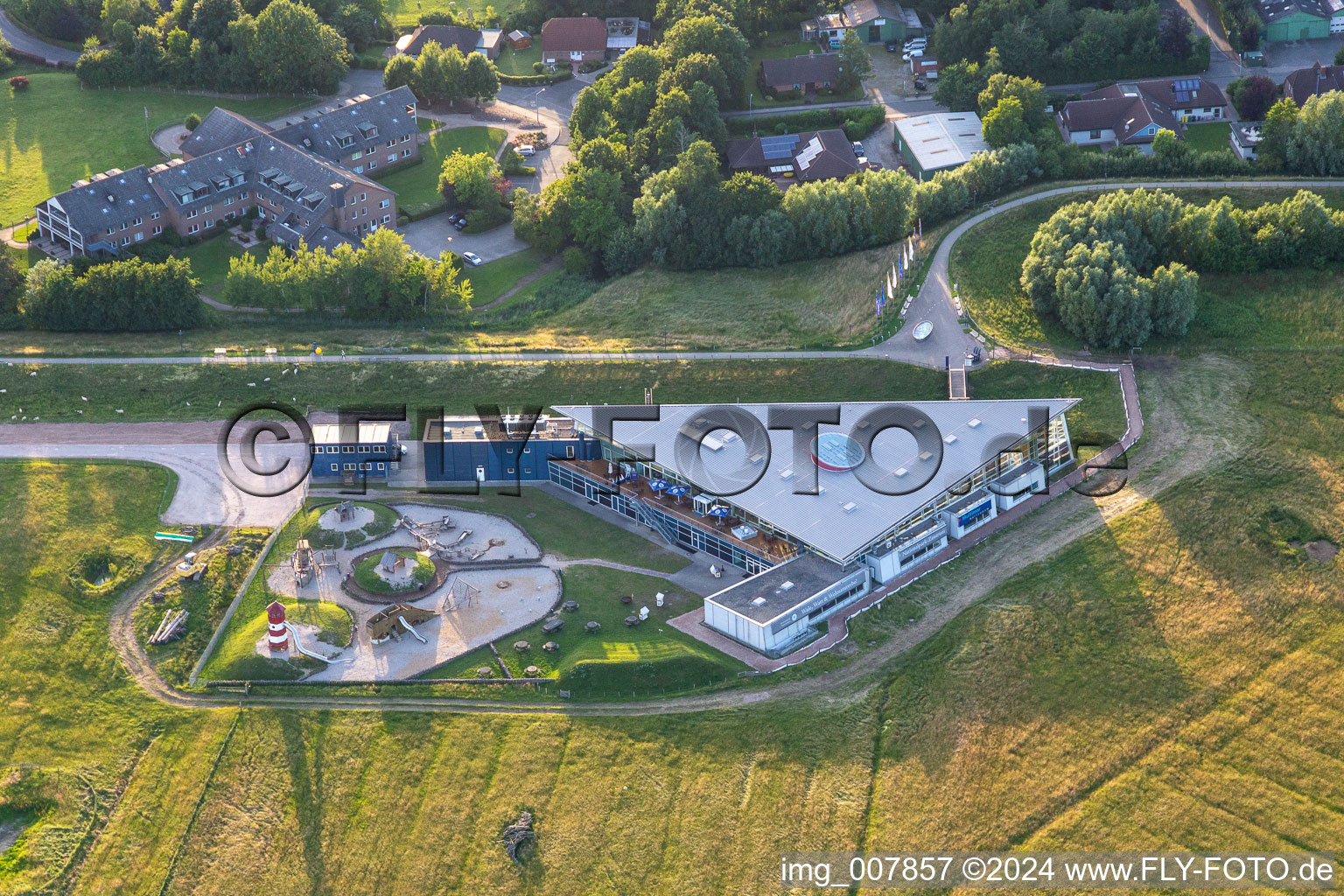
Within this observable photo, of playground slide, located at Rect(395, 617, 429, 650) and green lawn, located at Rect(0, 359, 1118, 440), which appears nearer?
playground slide, located at Rect(395, 617, 429, 650)

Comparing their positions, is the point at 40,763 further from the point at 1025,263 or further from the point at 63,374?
the point at 1025,263

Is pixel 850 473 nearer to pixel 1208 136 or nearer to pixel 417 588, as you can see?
pixel 417 588

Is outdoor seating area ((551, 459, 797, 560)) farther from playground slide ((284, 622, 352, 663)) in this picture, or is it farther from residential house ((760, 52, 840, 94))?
residential house ((760, 52, 840, 94))

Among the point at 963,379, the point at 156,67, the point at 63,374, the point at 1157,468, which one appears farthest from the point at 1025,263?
the point at 156,67

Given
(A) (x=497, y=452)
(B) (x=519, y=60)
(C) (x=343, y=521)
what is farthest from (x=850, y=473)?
(B) (x=519, y=60)

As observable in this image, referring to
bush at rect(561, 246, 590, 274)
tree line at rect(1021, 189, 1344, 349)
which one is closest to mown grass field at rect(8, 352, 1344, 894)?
tree line at rect(1021, 189, 1344, 349)

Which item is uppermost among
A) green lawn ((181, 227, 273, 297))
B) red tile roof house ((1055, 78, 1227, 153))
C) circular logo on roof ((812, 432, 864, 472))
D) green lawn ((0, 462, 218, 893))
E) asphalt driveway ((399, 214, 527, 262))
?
red tile roof house ((1055, 78, 1227, 153))
